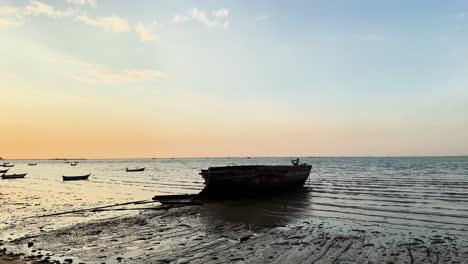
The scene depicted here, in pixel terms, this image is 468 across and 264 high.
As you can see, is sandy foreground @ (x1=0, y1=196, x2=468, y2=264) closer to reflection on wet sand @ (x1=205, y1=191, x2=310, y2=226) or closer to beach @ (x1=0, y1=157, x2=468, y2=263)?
beach @ (x1=0, y1=157, x2=468, y2=263)

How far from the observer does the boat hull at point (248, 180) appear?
23.2m

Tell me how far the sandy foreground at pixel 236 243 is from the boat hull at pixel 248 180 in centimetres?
692

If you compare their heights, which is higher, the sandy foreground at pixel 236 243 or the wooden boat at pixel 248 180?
the wooden boat at pixel 248 180

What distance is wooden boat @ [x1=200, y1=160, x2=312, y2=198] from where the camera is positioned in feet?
76.1

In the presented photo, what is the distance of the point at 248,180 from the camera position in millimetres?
24609

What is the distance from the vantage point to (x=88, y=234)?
42.5 feet

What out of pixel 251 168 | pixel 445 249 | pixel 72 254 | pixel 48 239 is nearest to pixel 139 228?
pixel 48 239

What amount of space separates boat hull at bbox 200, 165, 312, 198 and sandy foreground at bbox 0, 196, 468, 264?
6.92 m

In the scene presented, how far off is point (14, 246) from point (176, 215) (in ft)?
24.5

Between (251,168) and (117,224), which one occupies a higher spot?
(251,168)

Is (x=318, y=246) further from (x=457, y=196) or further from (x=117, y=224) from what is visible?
(x=457, y=196)

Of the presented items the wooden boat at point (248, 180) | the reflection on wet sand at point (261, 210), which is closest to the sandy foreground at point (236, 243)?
the reflection on wet sand at point (261, 210)

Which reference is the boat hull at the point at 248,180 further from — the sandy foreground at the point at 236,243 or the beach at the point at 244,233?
the sandy foreground at the point at 236,243

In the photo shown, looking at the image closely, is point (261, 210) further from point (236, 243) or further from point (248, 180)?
point (236, 243)
